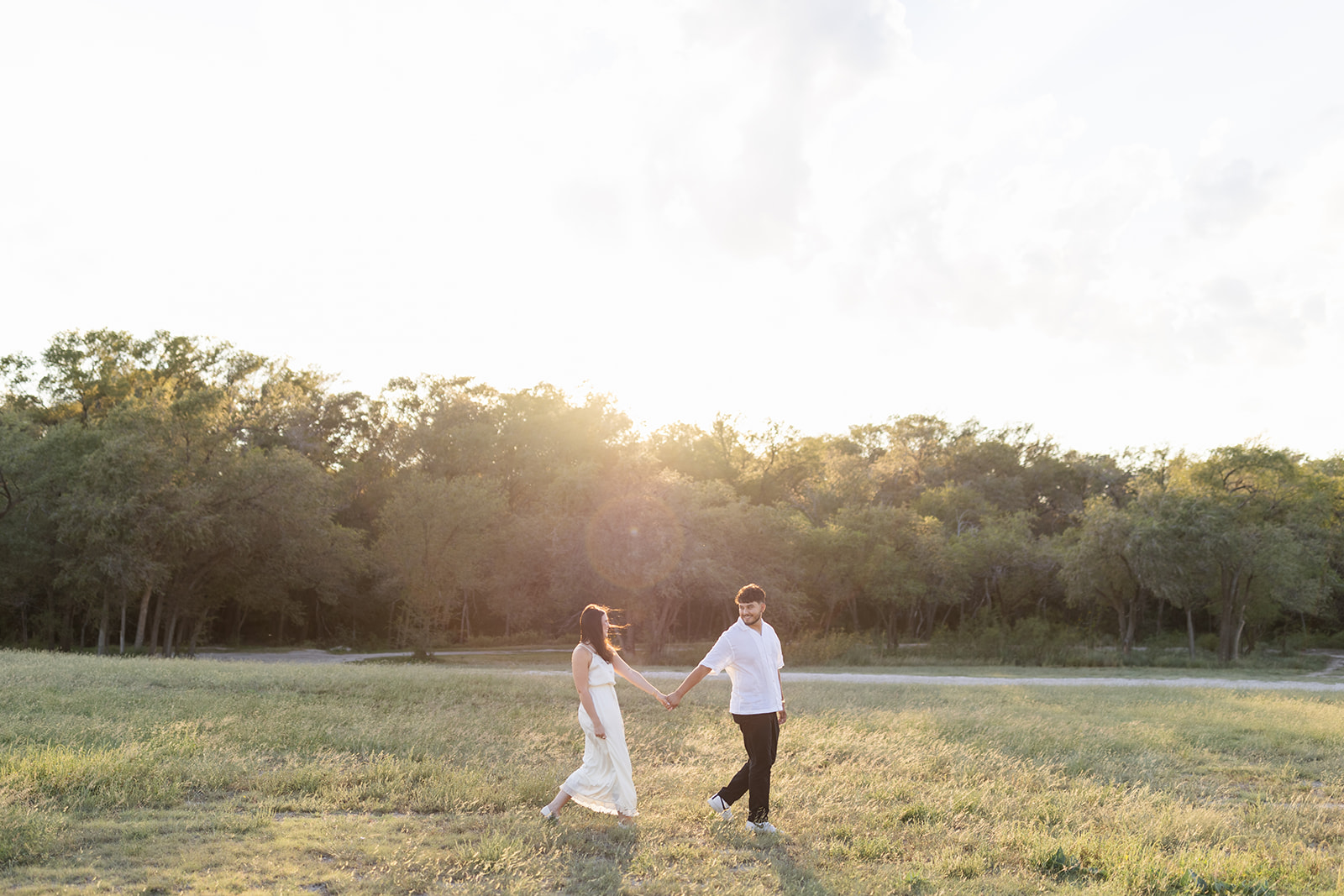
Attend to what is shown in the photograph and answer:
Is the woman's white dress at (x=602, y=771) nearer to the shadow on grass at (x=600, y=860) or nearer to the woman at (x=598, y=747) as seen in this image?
the woman at (x=598, y=747)

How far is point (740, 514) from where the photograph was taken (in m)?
35.6

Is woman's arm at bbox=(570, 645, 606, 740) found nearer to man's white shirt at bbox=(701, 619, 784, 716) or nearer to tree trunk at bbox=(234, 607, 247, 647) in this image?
man's white shirt at bbox=(701, 619, 784, 716)

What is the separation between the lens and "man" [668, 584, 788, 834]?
24.6 feet

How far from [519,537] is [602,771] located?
28.0 m

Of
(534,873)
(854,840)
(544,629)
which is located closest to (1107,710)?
(854,840)

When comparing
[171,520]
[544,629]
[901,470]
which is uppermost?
[901,470]

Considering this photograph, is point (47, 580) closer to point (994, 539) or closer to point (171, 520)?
point (171, 520)

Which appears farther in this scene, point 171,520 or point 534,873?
point 171,520

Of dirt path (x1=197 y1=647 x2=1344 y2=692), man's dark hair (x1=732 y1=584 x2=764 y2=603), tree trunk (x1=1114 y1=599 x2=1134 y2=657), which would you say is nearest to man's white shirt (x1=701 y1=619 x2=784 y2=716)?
man's dark hair (x1=732 y1=584 x2=764 y2=603)

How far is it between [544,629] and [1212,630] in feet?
121

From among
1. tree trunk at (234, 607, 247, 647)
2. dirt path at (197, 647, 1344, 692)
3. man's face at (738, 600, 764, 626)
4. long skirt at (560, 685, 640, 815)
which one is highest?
man's face at (738, 600, 764, 626)

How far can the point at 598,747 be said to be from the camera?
7559mm

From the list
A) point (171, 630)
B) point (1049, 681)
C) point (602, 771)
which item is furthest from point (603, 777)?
point (171, 630)

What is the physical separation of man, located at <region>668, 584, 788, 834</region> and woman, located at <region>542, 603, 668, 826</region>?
65cm
